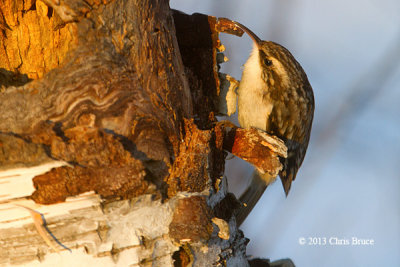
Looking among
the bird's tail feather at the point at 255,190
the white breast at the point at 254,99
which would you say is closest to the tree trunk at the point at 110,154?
the white breast at the point at 254,99

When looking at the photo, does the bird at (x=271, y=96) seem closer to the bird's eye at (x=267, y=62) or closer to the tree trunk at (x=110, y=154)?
the bird's eye at (x=267, y=62)

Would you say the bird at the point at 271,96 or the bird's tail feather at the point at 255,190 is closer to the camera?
the bird at the point at 271,96

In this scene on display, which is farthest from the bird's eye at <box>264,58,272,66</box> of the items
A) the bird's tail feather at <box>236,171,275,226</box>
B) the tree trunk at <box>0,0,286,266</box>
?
the tree trunk at <box>0,0,286,266</box>

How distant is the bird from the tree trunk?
26.7 inches

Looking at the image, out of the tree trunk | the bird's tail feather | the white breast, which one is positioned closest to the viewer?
the tree trunk

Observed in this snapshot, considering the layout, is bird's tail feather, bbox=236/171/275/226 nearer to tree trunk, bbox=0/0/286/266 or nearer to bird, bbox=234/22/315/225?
bird, bbox=234/22/315/225

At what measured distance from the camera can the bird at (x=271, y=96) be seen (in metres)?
2.12

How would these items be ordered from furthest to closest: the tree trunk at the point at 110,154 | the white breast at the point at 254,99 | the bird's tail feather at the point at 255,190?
the bird's tail feather at the point at 255,190 < the white breast at the point at 254,99 < the tree trunk at the point at 110,154

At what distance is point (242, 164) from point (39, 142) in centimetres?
192

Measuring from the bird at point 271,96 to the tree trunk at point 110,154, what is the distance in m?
0.68

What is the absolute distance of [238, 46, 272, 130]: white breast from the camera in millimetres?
2115

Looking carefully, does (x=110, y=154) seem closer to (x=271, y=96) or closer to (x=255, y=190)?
(x=271, y=96)

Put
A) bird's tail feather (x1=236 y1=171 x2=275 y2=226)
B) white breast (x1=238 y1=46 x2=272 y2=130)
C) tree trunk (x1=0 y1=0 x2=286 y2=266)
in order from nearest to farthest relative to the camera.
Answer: tree trunk (x1=0 y1=0 x2=286 y2=266), white breast (x1=238 y1=46 x2=272 y2=130), bird's tail feather (x1=236 y1=171 x2=275 y2=226)

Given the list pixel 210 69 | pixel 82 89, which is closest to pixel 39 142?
pixel 82 89
